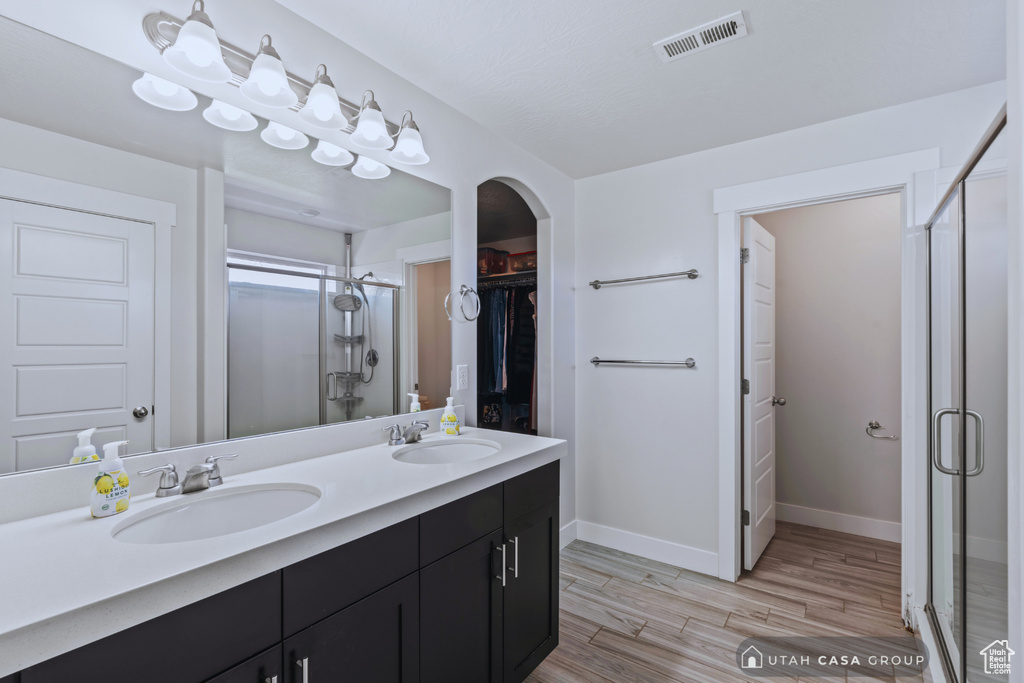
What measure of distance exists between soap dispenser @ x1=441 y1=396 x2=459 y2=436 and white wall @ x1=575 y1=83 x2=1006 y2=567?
1.25m

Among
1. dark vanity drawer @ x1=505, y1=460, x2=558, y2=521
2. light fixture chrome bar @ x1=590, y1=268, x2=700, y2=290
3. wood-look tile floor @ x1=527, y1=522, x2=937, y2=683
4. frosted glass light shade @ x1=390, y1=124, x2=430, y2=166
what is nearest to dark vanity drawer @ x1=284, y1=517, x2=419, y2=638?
dark vanity drawer @ x1=505, y1=460, x2=558, y2=521

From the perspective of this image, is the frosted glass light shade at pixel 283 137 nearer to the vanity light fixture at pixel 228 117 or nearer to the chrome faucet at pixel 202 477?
the vanity light fixture at pixel 228 117

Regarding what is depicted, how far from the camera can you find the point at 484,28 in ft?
5.41

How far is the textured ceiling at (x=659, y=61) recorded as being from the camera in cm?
156

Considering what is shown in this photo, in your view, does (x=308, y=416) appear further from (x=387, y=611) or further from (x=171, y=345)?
(x=387, y=611)

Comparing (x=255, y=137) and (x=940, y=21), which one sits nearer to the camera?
(x=255, y=137)

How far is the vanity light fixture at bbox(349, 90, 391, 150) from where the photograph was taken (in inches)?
65.0

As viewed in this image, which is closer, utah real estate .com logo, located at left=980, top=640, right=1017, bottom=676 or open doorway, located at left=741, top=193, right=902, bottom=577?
utah real estate .com logo, located at left=980, top=640, right=1017, bottom=676

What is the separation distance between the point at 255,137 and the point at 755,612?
2797 mm

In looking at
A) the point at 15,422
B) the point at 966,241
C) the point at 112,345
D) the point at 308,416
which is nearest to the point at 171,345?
the point at 112,345

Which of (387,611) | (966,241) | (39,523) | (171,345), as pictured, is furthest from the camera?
(966,241)

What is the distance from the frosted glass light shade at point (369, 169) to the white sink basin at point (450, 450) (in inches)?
40.8

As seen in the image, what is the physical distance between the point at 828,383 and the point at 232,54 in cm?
361

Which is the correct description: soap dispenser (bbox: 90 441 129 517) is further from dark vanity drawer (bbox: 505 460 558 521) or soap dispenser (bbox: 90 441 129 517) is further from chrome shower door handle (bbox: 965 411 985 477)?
chrome shower door handle (bbox: 965 411 985 477)
